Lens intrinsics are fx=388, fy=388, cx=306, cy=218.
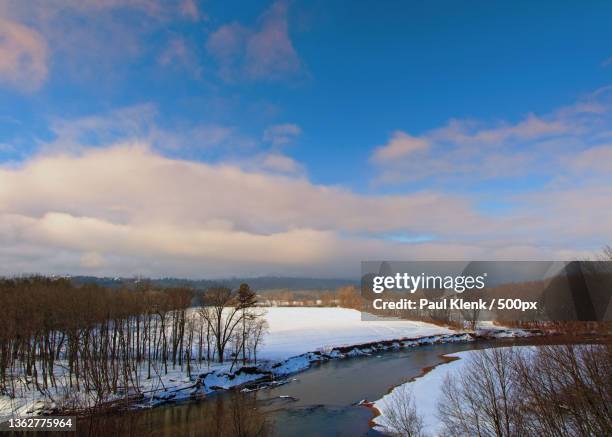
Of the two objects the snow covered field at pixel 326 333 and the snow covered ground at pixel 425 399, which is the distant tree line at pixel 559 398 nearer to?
the snow covered ground at pixel 425 399

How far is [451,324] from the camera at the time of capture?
340 ft

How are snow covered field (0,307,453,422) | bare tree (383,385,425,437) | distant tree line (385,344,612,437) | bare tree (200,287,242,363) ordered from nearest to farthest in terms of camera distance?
distant tree line (385,344,612,437) < bare tree (383,385,425,437) < snow covered field (0,307,453,422) < bare tree (200,287,242,363)

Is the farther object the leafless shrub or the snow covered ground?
the snow covered ground

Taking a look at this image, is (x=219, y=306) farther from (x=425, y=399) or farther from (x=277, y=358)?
(x=425, y=399)

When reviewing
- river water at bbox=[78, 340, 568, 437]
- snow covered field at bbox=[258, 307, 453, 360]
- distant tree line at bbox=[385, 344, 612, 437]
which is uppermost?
distant tree line at bbox=[385, 344, 612, 437]

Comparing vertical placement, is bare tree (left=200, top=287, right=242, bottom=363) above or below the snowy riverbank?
above

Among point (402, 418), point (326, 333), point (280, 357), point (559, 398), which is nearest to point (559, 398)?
point (559, 398)

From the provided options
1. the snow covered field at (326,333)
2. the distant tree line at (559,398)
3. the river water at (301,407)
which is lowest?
the snow covered field at (326,333)

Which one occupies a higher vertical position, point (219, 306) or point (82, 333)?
Answer: point (219, 306)

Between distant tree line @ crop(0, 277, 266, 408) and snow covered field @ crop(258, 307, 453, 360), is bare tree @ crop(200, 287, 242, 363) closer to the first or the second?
distant tree line @ crop(0, 277, 266, 408)

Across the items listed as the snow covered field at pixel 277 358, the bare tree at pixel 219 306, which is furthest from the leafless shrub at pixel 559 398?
the bare tree at pixel 219 306

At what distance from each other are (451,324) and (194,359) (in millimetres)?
72458

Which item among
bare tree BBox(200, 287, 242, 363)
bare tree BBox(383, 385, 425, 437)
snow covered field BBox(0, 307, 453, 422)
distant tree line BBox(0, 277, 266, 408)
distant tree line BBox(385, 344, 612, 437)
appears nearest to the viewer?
distant tree line BBox(385, 344, 612, 437)

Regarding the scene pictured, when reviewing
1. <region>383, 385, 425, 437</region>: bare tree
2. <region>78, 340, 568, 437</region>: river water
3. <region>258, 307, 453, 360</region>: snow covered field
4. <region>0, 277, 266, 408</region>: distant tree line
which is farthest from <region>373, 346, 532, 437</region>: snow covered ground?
<region>258, 307, 453, 360</region>: snow covered field
